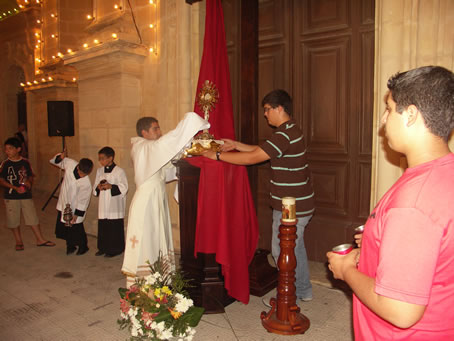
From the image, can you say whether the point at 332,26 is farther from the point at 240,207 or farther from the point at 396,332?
the point at 396,332

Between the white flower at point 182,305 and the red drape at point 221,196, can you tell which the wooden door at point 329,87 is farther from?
the white flower at point 182,305

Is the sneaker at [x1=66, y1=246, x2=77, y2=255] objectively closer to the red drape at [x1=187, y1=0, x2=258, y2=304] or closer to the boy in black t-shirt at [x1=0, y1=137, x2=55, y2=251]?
the boy in black t-shirt at [x1=0, y1=137, x2=55, y2=251]

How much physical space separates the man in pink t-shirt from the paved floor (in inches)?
77.6

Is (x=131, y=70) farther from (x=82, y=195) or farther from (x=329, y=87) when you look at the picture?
(x=329, y=87)

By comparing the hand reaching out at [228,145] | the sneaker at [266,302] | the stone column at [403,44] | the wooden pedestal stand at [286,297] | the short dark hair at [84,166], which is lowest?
the sneaker at [266,302]

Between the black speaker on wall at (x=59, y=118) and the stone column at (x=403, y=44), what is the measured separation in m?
5.28

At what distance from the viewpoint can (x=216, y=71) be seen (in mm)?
3391

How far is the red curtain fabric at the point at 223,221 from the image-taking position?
10.7 feet

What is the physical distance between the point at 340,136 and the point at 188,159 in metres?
1.88

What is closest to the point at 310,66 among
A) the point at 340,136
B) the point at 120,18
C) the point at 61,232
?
the point at 340,136

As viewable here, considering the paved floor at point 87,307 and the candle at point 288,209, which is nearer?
the candle at point 288,209

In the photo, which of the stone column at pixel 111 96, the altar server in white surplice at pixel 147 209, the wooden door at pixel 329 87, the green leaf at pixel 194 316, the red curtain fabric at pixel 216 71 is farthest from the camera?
the stone column at pixel 111 96

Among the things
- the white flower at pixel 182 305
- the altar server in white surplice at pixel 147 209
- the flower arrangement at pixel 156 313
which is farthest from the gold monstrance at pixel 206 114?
the white flower at pixel 182 305

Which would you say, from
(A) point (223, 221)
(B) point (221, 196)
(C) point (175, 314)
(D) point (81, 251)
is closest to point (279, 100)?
(B) point (221, 196)
